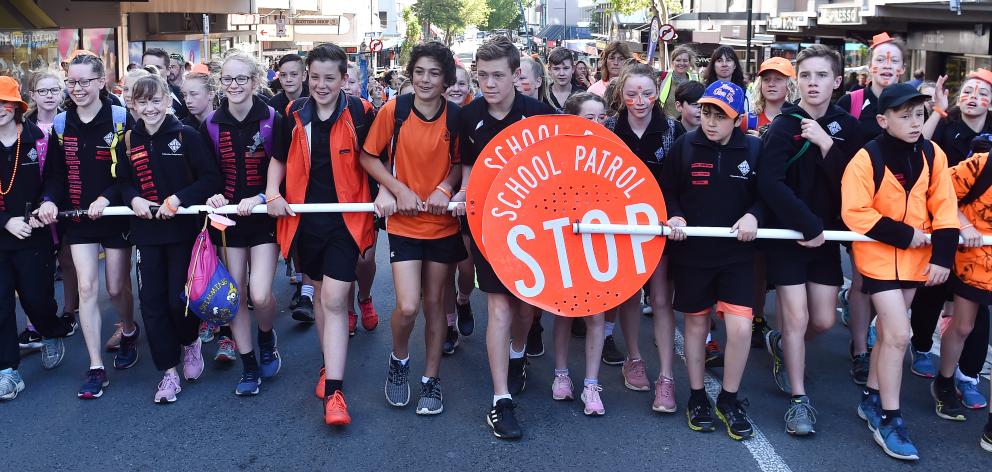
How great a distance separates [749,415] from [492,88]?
90.1 inches

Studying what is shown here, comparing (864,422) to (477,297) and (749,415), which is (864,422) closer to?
(749,415)

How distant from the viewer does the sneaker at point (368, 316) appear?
7172mm

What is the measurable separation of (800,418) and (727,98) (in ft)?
5.57

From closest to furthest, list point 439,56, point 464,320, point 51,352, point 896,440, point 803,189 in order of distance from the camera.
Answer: point 896,440
point 803,189
point 439,56
point 51,352
point 464,320

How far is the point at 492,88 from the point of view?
Result: 201 inches

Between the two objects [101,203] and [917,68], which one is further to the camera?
[917,68]

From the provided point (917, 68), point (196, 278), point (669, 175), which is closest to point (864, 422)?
point (669, 175)

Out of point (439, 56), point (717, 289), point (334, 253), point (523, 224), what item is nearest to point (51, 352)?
point (334, 253)

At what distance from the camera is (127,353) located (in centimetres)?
632

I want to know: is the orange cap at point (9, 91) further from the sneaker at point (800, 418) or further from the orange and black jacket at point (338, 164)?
the sneaker at point (800, 418)

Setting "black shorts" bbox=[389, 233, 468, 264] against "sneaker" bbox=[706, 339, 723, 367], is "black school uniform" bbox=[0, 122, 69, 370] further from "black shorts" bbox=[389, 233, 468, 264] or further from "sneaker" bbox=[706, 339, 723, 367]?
"sneaker" bbox=[706, 339, 723, 367]

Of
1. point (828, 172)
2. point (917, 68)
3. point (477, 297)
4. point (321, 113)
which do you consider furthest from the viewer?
point (917, 68)

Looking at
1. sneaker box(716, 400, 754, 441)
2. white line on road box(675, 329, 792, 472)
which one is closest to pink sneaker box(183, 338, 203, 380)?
sneaker box(716, 400, 754, 441)

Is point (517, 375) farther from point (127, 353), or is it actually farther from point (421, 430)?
point (127, 353)
